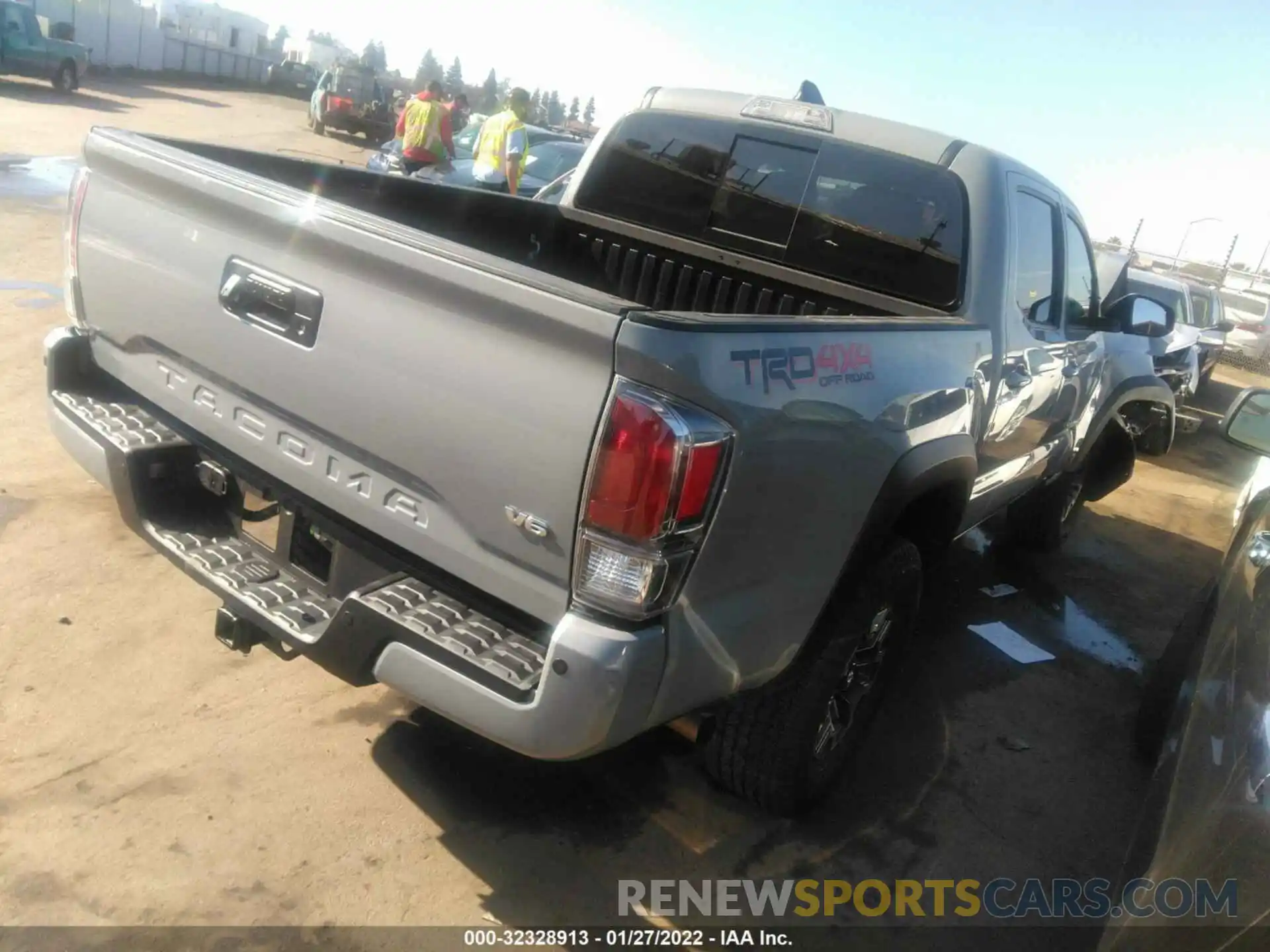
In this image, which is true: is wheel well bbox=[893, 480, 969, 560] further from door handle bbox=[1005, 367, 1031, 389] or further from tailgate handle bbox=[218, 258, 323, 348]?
tailgate handle bbox=[218, 258, 323, 348]

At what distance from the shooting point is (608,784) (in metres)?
3.15

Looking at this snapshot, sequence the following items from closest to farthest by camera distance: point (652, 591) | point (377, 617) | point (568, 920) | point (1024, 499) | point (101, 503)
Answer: point (652, 591)
point (377, 617)
point (568, 920)
point (101, 503)
point (1024, 499)

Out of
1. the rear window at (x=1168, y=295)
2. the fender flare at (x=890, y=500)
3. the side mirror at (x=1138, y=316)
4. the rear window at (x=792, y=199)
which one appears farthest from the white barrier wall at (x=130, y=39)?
the fender flare at (x=890, y=500)

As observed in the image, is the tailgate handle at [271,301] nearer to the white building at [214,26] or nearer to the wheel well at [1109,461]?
the wheel well at [1109,461]

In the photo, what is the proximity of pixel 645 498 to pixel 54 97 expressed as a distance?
23957 millimetres

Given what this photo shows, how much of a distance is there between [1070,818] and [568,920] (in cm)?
195

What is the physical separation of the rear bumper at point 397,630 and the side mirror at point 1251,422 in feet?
6.26

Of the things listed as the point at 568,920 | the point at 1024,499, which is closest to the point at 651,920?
the point at 568,920

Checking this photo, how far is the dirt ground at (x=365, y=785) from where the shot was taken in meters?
2.53

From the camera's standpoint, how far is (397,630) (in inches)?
85.7

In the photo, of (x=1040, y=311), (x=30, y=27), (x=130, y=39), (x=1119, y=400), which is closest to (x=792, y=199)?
(x=1040, y=311)

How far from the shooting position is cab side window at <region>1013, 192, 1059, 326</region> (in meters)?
3.75

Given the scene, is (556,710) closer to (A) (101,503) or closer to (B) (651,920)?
(B) (651,920)

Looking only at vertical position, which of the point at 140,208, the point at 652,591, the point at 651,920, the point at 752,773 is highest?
the point at 140,208
